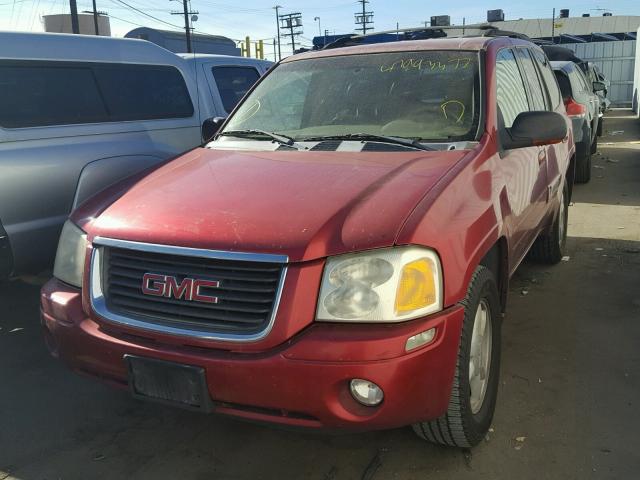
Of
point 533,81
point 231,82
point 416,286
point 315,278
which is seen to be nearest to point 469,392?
point 416,286

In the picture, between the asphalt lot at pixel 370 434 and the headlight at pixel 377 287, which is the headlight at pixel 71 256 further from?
the headlight at pixel 377 287

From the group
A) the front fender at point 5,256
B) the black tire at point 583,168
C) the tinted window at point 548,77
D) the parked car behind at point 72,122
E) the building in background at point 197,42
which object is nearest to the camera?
the front fender at point 5,256

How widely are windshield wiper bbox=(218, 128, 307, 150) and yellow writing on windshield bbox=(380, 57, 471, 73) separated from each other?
74cm

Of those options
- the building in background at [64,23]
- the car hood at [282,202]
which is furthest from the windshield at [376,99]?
the building in background at [64,23]

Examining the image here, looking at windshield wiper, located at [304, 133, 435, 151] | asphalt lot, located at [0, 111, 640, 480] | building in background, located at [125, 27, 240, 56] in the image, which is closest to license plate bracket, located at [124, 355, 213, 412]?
asphalt lot, located at [0, 111, 640, 480]

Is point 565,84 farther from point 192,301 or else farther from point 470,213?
point 192,301

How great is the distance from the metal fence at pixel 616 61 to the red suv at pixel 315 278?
82.9 feet

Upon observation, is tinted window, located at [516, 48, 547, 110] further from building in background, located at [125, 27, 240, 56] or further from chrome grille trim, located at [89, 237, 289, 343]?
building in background, located at [125, 27, 240, 56]

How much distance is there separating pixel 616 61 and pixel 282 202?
2694cm

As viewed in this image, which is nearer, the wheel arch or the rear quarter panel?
the rear quarter panel

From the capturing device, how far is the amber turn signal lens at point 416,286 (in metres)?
2.24

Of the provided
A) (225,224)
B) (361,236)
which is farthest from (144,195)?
(361,236)

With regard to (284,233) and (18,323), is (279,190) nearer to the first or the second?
(284,233)

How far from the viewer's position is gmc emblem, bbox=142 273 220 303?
2.33 meters
